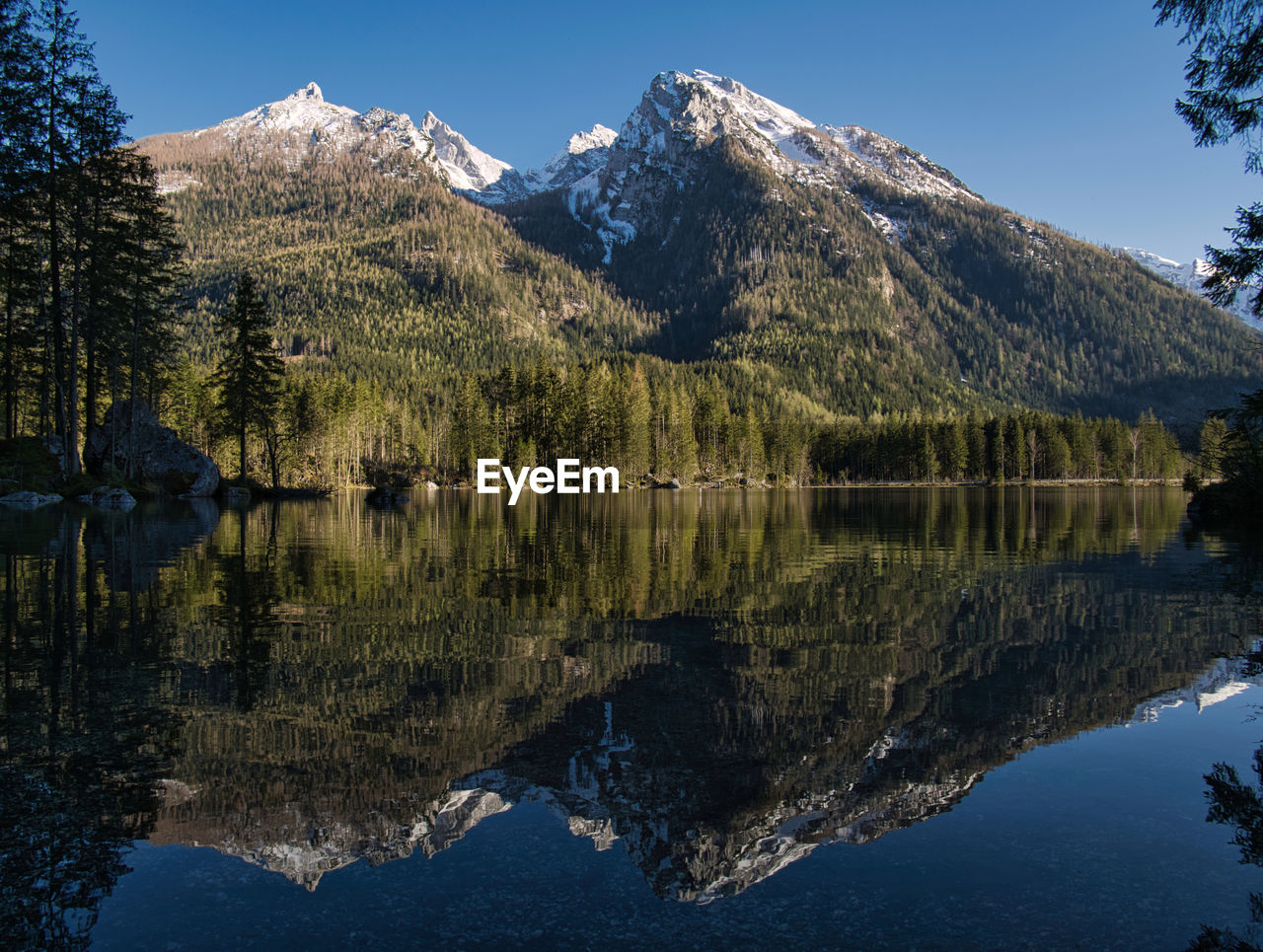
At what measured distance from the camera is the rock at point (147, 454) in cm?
4350

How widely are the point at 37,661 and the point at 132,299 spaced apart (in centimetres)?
4052

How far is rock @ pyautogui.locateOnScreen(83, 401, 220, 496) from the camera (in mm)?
43500

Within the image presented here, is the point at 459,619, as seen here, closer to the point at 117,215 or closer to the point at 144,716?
the point at 144,716

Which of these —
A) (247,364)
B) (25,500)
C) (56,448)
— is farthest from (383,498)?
(25,500)

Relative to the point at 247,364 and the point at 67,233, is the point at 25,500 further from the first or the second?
the point at 247,364

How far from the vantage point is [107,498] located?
120 feet

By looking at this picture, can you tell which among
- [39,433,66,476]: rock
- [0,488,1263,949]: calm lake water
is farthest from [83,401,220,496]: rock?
[0,488,1263,949]: calm lake water

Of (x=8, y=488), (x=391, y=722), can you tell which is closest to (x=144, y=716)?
(x=391, y=722)

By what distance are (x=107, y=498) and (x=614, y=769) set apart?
39.8 m

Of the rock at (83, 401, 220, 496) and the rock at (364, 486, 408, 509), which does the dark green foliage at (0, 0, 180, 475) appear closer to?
the rock at (83, 401, 220, 496)

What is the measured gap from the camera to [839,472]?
171 metres

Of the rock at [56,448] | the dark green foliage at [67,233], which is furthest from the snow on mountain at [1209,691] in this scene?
the rock at [56,448]

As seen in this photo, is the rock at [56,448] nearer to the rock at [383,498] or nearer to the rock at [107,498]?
the rock at [107,498]

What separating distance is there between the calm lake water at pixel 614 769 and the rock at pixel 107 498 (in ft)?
88.7
